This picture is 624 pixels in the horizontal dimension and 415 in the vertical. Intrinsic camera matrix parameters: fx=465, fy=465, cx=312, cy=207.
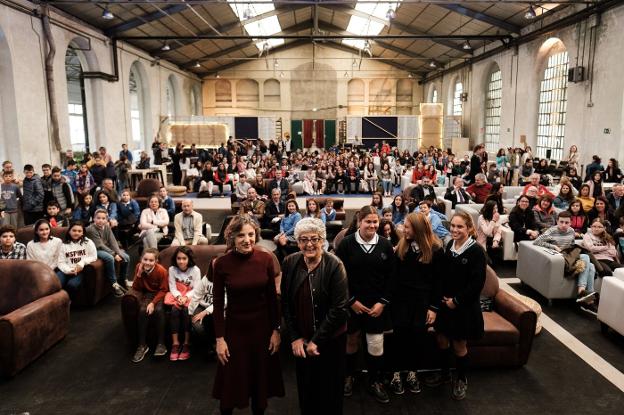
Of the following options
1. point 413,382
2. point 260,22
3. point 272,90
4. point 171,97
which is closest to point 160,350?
point 413,382

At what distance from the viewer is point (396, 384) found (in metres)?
3.51

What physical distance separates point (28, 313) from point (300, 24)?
21810mm

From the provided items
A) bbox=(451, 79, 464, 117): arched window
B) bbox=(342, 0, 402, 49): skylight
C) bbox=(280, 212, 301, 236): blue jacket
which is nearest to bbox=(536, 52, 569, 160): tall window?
bbox=(342, 0, 402, 49): skylight

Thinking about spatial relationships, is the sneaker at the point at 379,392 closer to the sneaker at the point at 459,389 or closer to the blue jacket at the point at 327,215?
the sneaker at the point at 459,389

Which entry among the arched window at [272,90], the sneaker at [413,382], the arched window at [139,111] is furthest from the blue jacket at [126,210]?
the arched window at [272,90]

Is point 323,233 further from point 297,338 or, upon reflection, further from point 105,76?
point 105,76

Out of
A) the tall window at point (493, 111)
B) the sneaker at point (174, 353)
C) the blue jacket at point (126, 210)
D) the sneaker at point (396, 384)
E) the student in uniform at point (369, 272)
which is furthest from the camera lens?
the tall window at point (493, 111)

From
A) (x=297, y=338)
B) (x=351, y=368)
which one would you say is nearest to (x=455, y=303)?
(x=351, y=368)

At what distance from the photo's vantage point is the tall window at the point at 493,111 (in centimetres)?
1852

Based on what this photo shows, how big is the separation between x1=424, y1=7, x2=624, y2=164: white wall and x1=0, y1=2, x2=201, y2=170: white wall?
44.2 ft

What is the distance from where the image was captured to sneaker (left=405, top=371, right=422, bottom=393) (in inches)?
138

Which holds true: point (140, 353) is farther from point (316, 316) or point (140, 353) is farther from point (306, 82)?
point (306, 82)

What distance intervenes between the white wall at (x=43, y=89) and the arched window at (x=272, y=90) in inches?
424

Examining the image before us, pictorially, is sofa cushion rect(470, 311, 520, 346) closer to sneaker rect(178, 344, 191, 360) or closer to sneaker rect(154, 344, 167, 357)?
sneaker rect(178, 344, 191, 360)
